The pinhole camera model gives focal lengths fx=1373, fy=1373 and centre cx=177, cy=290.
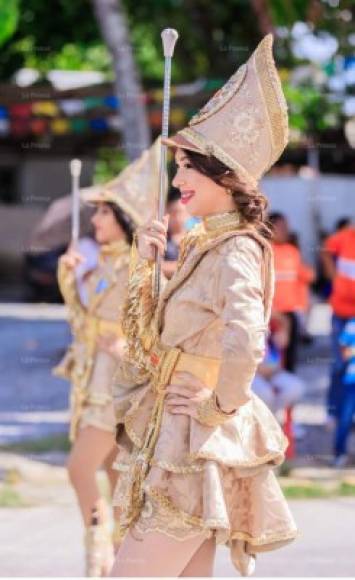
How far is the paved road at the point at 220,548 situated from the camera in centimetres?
603

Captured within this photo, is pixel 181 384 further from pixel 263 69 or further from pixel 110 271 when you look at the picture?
pixel 110 271

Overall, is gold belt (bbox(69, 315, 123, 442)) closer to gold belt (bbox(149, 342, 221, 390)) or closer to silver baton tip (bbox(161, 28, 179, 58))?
gold belt (bbox(149, 342, 221, 390))

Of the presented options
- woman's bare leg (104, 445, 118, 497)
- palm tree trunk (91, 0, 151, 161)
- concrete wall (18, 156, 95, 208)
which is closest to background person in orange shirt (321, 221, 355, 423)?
woman's bare leg (104, 445, 118, 497)

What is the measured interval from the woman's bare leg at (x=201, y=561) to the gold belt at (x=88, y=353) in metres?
1.90

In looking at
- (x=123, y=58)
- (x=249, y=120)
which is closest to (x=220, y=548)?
(x=249, y=120)

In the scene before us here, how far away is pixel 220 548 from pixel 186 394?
8.83 feet

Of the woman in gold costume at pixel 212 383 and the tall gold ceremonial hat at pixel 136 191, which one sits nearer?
the woman in gold costume at pixel 212 383

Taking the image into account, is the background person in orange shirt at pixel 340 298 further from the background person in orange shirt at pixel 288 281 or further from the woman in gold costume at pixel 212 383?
the woman in gold costume at pixel 212 383

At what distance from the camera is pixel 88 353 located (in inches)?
231

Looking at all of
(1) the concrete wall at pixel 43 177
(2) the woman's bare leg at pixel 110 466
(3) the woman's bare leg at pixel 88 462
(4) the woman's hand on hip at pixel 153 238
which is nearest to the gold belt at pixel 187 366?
(4) the woman's hand on hip at pixel 153 238

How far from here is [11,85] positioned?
1883cm

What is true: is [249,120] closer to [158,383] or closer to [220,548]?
[158,383]

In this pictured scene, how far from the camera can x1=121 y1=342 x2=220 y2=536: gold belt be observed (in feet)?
12.5

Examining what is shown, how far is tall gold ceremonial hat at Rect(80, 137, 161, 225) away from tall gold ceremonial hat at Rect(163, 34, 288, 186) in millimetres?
2054
